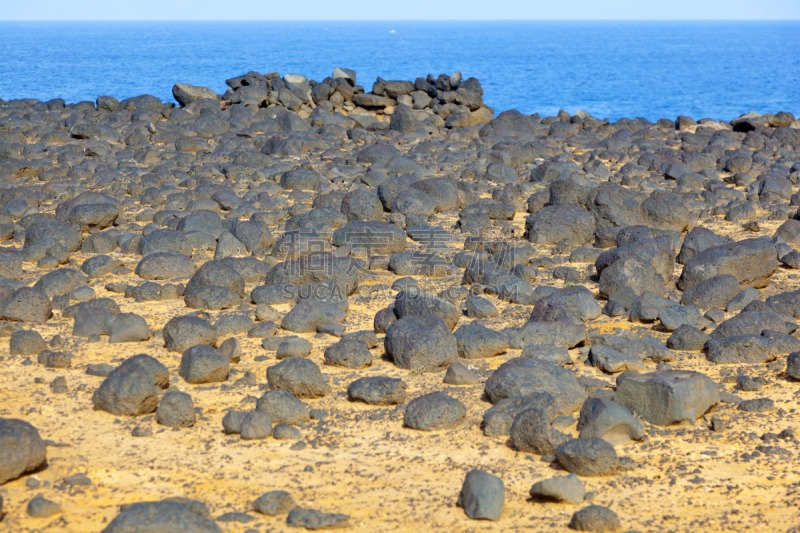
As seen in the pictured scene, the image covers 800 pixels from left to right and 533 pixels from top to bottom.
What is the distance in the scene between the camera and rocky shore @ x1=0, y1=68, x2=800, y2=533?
125 inches

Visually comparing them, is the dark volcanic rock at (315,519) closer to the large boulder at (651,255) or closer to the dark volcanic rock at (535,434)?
the dark volcanic rock at (535,434)

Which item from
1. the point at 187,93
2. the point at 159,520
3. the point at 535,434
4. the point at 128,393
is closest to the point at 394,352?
→ the point at 535,434

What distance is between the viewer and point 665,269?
6.31 meters

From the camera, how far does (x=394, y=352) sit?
15.4 ft

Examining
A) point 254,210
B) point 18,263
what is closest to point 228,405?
point 18,263

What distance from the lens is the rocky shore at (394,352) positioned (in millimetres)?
3180

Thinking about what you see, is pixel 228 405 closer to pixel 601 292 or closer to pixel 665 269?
pixel 601 292

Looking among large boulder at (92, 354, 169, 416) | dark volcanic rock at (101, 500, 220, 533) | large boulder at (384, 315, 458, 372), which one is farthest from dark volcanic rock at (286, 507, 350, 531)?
large boulder at (384, 315, 458, 372)

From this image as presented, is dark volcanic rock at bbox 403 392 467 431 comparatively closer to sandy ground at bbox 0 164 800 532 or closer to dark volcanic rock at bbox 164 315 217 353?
sandy ground at bbox 0 164 800 532

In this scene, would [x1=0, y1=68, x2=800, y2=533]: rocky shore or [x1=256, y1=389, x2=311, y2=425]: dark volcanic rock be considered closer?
[x1=0, y1=68, x2=800, y2=533]: rocky shore

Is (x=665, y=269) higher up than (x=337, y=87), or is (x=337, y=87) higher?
(x=337, y=87)

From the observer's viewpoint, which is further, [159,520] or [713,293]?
[713,293]

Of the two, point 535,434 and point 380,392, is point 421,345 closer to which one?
point 380,392

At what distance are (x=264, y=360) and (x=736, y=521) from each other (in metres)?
2.83
